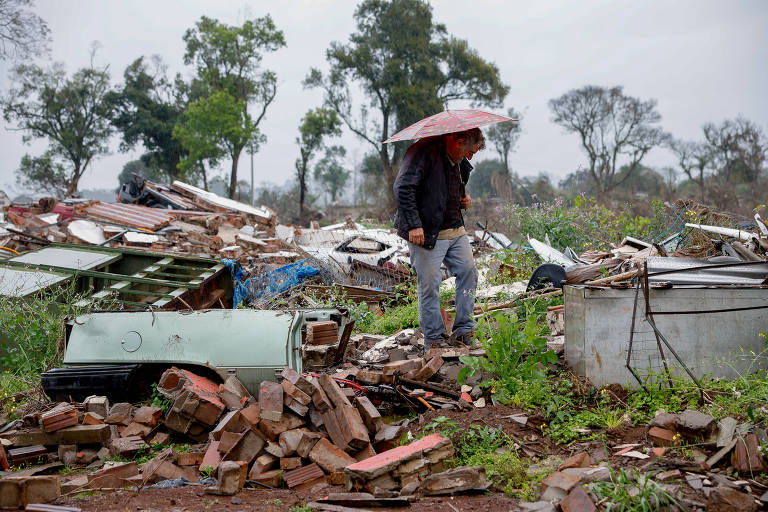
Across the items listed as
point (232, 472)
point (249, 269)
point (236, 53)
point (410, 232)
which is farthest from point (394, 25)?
point (232, 472)

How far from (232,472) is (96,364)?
1744mm

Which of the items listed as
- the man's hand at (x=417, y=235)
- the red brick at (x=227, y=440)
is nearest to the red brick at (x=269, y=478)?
the red brick at (x=227, y=440)

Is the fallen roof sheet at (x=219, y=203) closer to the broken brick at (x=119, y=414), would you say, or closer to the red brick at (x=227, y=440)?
the broken brick at (x=119, y=414)

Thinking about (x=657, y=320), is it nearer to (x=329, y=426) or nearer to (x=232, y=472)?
(x=329, y=426)

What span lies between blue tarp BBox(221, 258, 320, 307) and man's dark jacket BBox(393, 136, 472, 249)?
12.8ft

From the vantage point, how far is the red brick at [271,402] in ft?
11.0

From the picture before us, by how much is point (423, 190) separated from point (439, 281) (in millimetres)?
772

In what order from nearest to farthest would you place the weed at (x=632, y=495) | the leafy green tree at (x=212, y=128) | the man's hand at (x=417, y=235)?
1. the weed at (x=632, y=495)
2. the man's hand at (x=417, y=235)
3. the leafy green tree at (x=212, y=128)

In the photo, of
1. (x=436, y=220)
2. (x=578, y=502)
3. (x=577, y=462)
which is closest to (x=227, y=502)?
(x=578, y=502)

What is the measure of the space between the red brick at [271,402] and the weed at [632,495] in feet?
5.87

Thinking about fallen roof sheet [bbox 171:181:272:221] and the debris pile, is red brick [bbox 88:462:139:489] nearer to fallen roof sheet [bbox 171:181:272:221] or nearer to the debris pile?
the debris pile

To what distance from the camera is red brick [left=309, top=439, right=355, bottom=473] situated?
3.16 metres

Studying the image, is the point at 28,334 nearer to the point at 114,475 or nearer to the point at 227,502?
the point at 114,475

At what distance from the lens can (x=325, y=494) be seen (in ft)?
9.41
